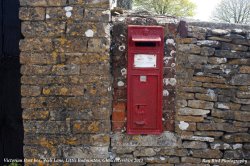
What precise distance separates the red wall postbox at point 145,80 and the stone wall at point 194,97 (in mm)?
79

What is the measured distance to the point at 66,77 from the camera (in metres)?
3.13

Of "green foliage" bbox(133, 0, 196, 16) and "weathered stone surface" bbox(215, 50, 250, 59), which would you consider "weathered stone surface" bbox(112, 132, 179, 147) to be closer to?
"weathered stone surface" bbox(215, 50, 250, 59)

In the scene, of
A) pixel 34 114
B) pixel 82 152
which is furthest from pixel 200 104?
pixel 34 114

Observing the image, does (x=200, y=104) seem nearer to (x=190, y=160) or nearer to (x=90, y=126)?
(x=190, y=160)

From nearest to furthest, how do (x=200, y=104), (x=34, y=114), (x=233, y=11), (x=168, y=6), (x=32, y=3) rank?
(x=32, y=3) → (x=34, y=114) → (x=200, y=104) → (x=233, y=11) → (x=168, y=6)

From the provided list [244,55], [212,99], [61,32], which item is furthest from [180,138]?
[61,32]

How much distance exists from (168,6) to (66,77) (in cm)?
1383

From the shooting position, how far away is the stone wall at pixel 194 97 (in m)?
3.33

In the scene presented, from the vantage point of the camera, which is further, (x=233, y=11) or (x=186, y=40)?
(x=233, y=11)

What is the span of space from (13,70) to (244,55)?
A: 2999 mm

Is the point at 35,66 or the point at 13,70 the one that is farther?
the point at 13,70

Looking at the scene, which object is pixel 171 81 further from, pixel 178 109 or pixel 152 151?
pixel 152 151

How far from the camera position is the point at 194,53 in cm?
335

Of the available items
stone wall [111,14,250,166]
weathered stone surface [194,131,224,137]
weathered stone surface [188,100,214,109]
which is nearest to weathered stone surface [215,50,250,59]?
stone wall [111,14,250,166]
